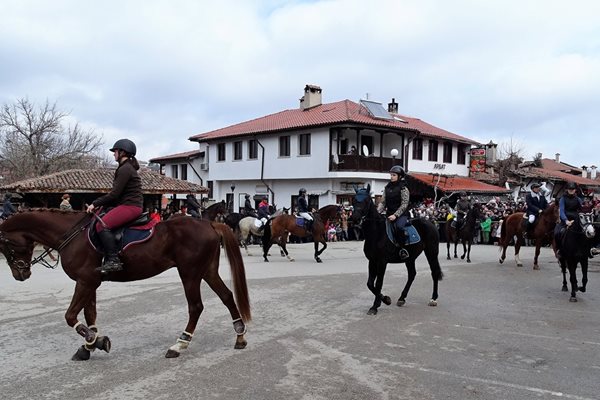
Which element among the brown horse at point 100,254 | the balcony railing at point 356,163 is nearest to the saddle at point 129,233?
the brown horse at point 100,254

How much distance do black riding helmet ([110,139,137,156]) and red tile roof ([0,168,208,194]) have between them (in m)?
16.1

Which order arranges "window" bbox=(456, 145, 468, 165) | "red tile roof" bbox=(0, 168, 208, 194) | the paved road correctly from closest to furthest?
the paved road → "red tile roof" bbox=(0, 168, 208, 194) → "window" bbox=(456, 145, 468, 165)

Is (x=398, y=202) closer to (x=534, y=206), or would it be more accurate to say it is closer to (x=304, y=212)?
(x=534, y=206)

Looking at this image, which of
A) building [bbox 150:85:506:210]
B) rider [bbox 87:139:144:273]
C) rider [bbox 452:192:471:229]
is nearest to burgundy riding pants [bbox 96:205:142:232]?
rider [bbox 87:139:144:273]

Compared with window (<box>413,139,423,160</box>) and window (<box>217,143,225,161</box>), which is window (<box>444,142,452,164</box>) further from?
window (<box>217,143,225,161</box>)

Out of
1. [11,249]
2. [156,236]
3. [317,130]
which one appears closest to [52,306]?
[11,249]

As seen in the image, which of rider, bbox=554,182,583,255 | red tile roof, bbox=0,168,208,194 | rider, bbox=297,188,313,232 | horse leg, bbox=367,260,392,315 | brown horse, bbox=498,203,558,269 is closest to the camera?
horse leg, bbox=367,260,392,315

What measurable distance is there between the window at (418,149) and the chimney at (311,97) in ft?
28.4

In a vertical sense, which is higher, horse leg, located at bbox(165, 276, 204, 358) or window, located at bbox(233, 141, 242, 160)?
window, located at bbox(233, 141, 242, 160)

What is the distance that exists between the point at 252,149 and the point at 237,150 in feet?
5.65

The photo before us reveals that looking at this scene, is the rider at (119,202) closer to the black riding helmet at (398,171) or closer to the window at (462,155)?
the black riding helmet at (398,171)

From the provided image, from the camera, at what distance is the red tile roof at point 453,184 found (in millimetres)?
33109

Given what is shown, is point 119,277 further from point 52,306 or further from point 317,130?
point 317,130

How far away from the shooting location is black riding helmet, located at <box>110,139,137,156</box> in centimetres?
597
